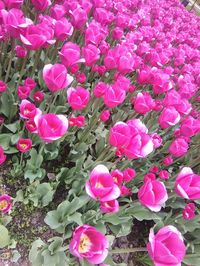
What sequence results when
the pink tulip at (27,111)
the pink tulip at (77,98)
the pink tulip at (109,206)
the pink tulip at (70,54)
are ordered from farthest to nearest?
the pink tulip at (70,54) < the pink tulip at (77,98) < the pink tulip at (27,111) < the pink tulip at (109,206)

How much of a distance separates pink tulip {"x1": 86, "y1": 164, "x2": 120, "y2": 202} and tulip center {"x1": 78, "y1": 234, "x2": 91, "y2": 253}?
217 mm

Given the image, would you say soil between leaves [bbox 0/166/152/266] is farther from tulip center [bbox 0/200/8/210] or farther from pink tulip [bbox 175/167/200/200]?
pink tulip [bbox 175/167/200/200]

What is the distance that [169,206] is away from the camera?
3.04 m

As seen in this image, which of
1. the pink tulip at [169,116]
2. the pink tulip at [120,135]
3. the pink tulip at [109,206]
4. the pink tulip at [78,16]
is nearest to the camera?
the pink tulip at [109,206]

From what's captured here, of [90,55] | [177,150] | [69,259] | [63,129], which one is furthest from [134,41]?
[69,259]

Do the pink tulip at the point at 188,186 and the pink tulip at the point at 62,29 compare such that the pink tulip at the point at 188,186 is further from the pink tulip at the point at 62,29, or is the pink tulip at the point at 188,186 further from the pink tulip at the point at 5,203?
the pink tulip at the point at 62,29

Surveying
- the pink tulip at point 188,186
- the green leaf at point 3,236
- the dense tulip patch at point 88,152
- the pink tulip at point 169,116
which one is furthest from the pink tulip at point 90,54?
the green leaf at point 3,236

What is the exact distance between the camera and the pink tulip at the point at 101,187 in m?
1.78

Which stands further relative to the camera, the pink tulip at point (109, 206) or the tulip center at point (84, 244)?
the pink tulip at point (109, 206)

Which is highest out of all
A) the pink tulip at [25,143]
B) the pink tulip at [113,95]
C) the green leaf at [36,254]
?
the pink tulip at [113,95]

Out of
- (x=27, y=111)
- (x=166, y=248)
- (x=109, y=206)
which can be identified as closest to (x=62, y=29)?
(x=27, y=111)

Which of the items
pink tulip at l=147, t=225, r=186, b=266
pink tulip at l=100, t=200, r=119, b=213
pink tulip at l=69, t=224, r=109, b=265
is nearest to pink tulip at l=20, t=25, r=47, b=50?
pink tulip at l=100, t=200, r=119, b=213

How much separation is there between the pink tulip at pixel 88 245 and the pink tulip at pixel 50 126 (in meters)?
0.54

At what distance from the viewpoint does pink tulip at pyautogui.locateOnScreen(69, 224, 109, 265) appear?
1.71 m
